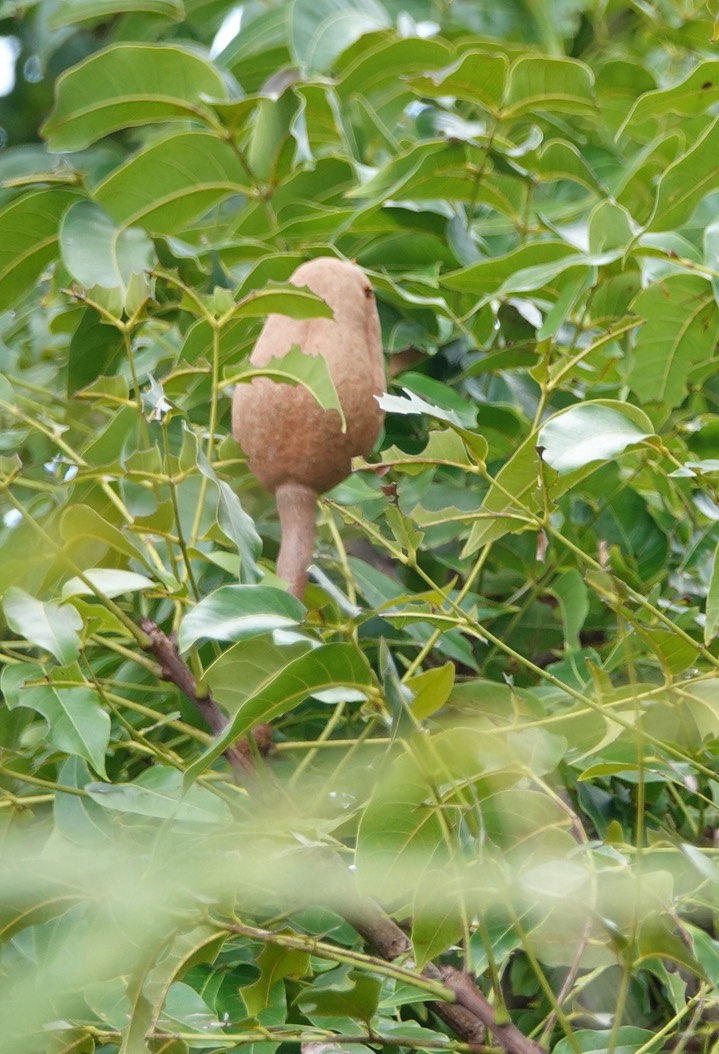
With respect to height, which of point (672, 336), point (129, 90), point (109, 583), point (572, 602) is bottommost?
point (572, 602)

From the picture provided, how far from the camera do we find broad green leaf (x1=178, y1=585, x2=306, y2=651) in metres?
0.55

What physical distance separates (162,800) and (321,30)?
0.66 meters

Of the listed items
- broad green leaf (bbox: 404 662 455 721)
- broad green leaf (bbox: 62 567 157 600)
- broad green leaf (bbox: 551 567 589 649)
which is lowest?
broad green leaf (bbox: 551 567 589 649)

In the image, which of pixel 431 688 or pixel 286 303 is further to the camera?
pixel 286 303

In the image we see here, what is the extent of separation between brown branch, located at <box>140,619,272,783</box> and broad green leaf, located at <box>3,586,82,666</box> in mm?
38

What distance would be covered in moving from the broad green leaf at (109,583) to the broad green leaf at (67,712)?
0.16 feet

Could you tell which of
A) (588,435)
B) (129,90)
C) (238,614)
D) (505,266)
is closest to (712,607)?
(588,435)

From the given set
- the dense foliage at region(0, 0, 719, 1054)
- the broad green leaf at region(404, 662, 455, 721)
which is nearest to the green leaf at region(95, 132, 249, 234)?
the dense foliage at region(0, 0, 719, 1054)

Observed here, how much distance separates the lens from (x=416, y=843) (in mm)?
569

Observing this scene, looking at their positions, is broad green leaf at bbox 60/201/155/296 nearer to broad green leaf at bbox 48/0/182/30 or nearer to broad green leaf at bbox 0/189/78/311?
broad green leaf at bbox 0/189/78/311

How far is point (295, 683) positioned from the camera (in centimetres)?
57

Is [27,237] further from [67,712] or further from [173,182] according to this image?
[67,712]

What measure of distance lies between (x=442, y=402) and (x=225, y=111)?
9.6 inches

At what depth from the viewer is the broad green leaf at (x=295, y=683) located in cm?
55
